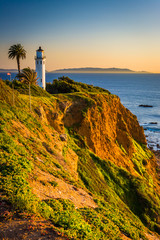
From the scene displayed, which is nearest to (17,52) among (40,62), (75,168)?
(40,62)

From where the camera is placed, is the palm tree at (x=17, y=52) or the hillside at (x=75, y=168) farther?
the palm tree at (x=17, y=52)

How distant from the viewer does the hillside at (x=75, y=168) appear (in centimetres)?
845

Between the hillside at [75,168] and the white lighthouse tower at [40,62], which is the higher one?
the white lighthouse tower at [40,62]

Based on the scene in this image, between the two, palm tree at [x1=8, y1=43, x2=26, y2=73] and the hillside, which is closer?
the hillside

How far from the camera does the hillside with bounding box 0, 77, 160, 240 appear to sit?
8454 mm

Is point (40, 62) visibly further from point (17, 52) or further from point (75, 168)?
point (75, 168)

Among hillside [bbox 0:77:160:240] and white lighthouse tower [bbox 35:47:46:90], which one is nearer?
hillside [bbox 0:77:160:240]

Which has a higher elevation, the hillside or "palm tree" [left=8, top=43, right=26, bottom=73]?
"palm tree" [left=8, top=43, right=26, bottom=73]

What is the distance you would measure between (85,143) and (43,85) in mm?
19222

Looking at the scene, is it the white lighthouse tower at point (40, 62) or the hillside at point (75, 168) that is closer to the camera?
the hillside at point (75, 168)

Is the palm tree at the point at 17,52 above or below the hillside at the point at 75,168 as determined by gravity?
above

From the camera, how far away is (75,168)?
19.5 metres

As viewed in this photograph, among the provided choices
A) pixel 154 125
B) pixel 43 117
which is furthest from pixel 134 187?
pixel 154 125

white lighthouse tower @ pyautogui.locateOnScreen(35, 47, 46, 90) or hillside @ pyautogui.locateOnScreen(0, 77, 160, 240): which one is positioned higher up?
white lighthouse tower @ pyautogui.locateOnScreen(35, 47, 46, 90)
